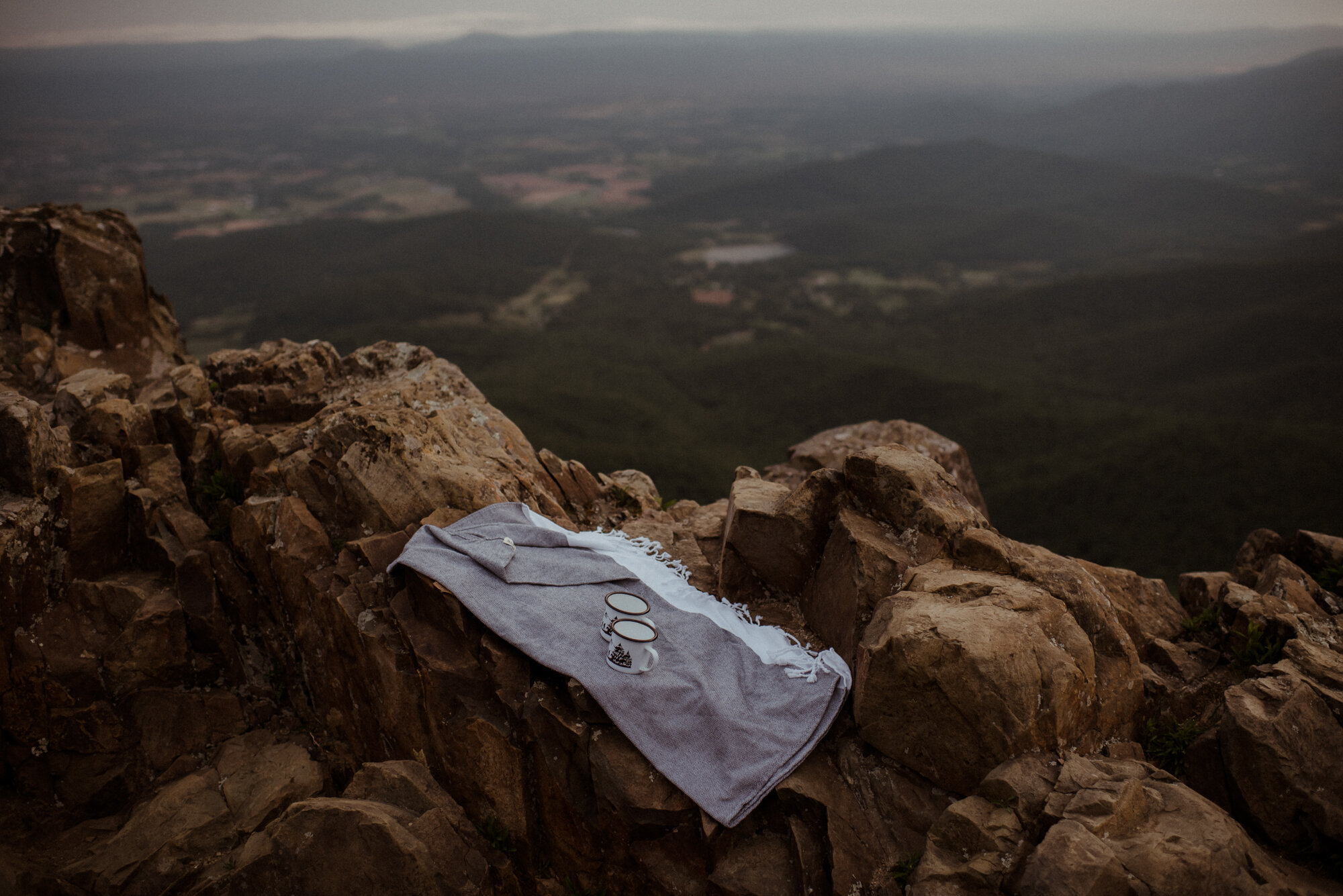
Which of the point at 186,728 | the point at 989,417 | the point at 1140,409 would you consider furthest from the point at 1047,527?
the point at 186,728

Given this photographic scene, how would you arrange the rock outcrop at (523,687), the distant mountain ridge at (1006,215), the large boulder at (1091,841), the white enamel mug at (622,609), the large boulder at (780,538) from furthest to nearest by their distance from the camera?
the distant mountain ridge at (1006,215) → the large boulder at (780,538) → the white enamel mug at (622,609) → the rock outcrop at (523,687) → the large boulder at (1091,841)

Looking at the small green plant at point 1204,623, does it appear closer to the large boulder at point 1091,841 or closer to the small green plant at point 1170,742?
the small green plant at point 1170,742

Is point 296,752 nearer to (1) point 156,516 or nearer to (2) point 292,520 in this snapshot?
(2) point 292,520

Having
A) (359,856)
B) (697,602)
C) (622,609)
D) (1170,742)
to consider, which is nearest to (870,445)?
(697,602)

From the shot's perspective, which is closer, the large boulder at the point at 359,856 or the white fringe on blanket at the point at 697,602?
the large boulder at the point at 359,856

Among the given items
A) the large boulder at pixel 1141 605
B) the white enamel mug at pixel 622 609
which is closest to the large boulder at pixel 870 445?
the large boulder at pixel 1141 605

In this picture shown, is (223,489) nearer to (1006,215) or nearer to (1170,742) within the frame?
(1170,742)
